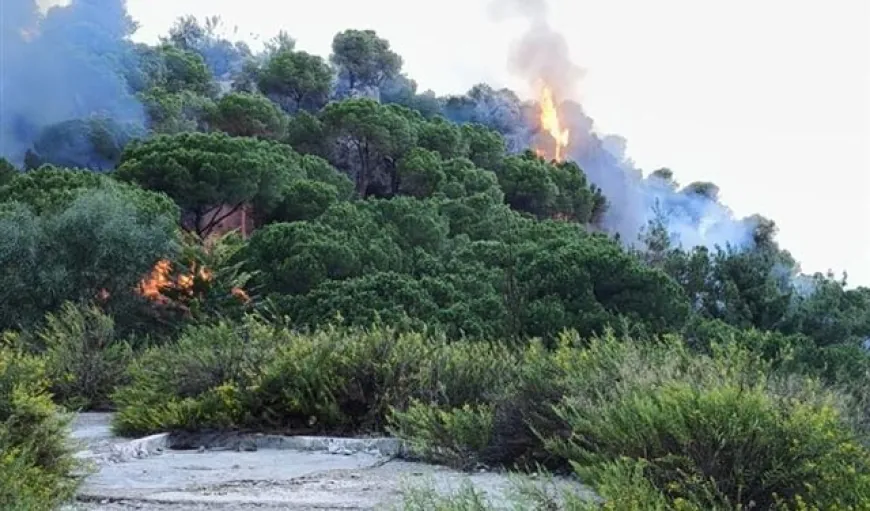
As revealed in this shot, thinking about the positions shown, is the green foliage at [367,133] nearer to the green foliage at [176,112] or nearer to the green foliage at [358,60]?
the green foliage at [176,112]

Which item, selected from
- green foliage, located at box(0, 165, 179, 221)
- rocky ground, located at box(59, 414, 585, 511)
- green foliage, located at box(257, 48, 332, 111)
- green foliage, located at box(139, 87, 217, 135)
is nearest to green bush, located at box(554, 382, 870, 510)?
rocky ground, located at box(59, 414, 585, 511)

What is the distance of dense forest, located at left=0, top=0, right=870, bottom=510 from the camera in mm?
5523

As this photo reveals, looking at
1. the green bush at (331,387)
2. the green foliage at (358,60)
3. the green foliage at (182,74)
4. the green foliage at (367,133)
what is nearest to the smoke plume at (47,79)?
the green foliage at (182,74)

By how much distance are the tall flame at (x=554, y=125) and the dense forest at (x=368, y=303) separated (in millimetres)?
5702

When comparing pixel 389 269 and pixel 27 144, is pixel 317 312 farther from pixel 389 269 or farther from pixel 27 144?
pixel 27 144

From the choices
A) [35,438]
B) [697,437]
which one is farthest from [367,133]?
[697,437]

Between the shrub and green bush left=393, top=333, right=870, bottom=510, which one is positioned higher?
the shrub

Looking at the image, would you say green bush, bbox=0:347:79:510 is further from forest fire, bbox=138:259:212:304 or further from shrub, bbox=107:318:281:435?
forest fire, bbox=138:259:212:304

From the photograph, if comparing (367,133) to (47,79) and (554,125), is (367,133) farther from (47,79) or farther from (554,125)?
(554,125)

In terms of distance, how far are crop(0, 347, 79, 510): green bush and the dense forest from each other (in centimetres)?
3

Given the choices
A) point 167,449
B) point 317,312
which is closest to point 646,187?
point 317,312

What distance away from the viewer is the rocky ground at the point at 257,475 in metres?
6.34

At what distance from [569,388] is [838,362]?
1491cm

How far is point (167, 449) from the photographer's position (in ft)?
32.3
